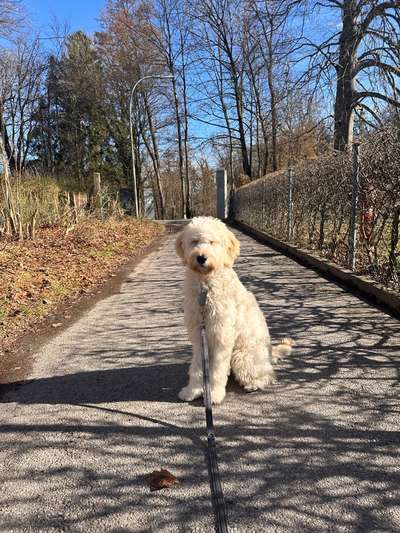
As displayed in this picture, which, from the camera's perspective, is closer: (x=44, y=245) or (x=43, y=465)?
(x=43, y=465)

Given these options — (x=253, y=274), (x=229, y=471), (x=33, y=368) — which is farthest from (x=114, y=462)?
(x=253, y=274)

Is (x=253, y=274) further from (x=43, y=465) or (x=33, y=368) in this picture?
(x=43, y=465)

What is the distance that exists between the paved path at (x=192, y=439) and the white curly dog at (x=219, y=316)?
7.2 inches

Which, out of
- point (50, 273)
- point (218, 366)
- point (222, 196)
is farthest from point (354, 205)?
point (222, 196)

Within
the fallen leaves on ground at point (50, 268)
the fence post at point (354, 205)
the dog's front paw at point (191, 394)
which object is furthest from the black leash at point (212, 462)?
the fence post at point (354, 205)

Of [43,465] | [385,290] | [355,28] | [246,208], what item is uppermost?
[355,28]

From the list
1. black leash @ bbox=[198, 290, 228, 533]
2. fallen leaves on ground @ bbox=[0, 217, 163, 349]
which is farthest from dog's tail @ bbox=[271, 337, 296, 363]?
fallen leaves on ground @ bbox=[0, 217, 163, 349]

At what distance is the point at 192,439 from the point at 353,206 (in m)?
5.37

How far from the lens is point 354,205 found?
6.91 m

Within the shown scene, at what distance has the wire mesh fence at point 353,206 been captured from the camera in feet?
19.1

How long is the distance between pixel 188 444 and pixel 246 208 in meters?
18.4

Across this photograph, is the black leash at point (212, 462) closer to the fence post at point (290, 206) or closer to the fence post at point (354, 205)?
the fence post at point (354, 205)

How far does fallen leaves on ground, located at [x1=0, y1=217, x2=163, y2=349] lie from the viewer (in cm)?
581

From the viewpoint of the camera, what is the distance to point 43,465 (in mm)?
2537
